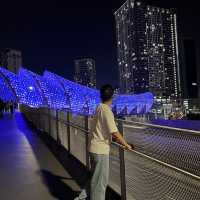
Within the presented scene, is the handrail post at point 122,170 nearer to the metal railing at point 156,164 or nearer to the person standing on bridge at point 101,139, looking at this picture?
the metal railing at point 156,164

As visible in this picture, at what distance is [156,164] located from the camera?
5098mm

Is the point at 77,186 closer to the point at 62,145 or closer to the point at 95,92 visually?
the point at 62,145

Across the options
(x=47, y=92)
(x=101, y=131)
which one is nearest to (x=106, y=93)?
(x=101, y=131)

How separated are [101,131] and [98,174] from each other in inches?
21.9

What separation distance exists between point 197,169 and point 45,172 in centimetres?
600

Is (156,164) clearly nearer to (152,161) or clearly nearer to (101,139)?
(152,161)

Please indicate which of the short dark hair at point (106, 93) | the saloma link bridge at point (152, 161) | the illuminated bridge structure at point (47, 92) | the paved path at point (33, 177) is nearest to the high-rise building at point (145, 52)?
the illuminated bridge structure at point (47, 92)

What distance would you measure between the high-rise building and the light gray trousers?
6310 inches

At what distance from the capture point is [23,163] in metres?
11.1

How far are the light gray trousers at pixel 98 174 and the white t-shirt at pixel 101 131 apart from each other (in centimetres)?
8

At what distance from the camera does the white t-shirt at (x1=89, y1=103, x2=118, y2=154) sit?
5341 mm

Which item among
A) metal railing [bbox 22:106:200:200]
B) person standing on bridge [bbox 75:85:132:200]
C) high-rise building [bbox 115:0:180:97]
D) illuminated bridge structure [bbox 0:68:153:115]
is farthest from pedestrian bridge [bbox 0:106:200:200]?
high-rise building [bbox 115:0:180:97]

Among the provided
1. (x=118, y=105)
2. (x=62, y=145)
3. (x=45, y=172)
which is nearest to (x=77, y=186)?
(x=45, y=172)

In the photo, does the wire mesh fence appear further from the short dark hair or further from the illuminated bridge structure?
the illuminated bridge structure
